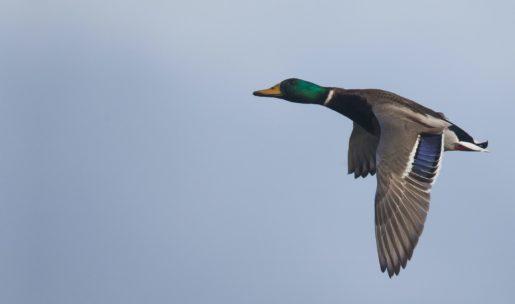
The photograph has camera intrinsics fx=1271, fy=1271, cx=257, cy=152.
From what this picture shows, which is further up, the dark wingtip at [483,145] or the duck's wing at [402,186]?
the dark wingtip at [483,145]

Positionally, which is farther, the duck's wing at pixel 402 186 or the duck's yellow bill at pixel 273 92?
the duck's yellow bill at pixel 273 92

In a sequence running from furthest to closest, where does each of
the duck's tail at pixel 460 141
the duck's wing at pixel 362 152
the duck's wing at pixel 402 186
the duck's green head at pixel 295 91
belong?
the duck's wing at pixel 362 152 < the duck's green head at pixel 295 91 < the duck's tail at pixel 460 141 < the duck's wing at pixel 402 186

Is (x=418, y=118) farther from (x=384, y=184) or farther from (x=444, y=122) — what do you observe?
(x=384, y=184)

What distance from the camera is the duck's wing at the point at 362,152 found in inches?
818

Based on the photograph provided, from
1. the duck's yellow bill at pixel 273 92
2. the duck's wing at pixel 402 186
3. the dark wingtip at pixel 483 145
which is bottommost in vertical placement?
the duck's wing at pixel 402 186

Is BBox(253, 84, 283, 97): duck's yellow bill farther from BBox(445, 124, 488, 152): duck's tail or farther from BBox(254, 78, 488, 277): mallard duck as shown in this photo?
BBox(445, 124, 488, 152): duck's tail

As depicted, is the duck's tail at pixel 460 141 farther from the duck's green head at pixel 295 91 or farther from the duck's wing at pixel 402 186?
the duck's green head at pixel 295 91

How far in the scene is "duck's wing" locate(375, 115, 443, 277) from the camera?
16375mm

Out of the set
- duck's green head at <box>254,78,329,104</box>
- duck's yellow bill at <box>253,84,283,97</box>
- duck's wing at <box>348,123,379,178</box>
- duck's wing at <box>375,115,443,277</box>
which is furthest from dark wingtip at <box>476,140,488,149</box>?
duck's yellow bill at <box>253,84,283,97</box>

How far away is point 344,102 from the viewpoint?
19734mm

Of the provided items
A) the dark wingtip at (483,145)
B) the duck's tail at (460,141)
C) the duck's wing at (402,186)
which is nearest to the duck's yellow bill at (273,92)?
the duck's wing at (402,186)

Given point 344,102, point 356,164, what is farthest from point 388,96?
point 356,164

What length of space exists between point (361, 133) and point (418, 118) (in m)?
2.64

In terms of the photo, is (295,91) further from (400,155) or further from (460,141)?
(400,155)
